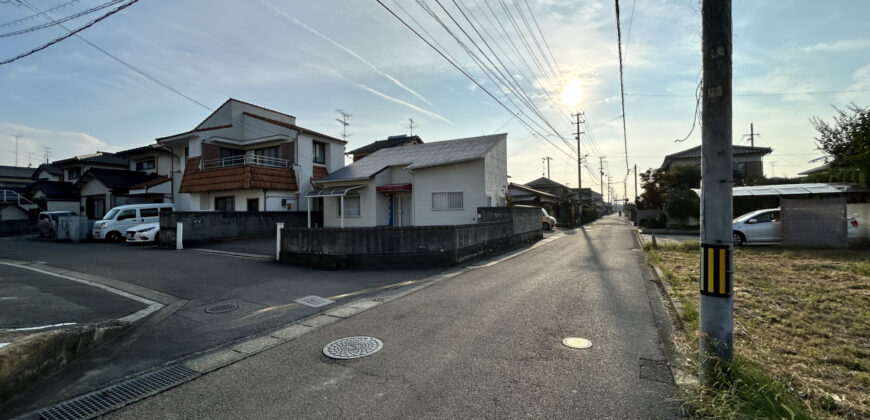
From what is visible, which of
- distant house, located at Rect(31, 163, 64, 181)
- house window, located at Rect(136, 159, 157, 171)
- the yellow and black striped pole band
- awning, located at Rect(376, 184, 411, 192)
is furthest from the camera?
distant house, located at Rect(31, 163, 64, 181)

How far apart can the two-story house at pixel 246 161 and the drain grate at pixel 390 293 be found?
1573 cm

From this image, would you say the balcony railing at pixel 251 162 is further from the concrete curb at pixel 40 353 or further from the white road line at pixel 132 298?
the concrete curb at pixel 40 353

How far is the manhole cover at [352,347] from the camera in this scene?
13.0ft

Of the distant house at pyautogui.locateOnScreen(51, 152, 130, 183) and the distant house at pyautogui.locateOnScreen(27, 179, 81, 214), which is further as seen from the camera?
the distant house at pyautogui.locateOnScreen(51, 152, 130, 183)

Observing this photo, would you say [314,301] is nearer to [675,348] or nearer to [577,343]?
[577,343]

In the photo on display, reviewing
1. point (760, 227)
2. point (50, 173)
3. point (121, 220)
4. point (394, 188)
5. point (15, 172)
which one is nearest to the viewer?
point (760, 227)

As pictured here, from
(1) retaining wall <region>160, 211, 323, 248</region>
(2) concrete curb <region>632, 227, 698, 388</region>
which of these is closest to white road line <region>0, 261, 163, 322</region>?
(1) retaining wall <region>160, 211, 323, 248</region>

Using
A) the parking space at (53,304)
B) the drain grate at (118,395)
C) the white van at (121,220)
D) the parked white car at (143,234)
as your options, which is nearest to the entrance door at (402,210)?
the parked white car at (143,234)

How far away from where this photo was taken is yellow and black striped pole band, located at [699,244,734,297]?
3.00 meters

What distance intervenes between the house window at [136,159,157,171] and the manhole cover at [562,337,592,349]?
3259 centimetres

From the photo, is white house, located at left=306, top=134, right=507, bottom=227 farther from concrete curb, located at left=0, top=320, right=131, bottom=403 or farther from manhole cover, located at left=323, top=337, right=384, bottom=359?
concrete curb, located at left=0, top=320, right=131, bottom=403

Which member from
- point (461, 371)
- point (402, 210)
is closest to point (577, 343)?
point (461, 371)

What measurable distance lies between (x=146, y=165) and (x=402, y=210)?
2269cm

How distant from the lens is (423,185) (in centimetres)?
1805
